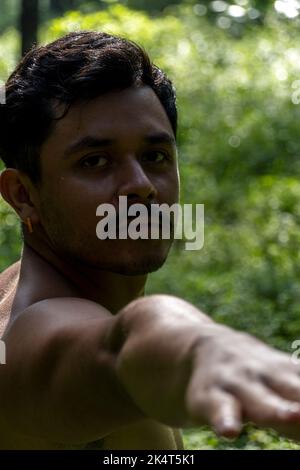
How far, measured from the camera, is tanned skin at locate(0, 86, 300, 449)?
4.23 feet

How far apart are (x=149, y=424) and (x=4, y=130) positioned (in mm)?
789

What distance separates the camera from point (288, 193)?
881 cm

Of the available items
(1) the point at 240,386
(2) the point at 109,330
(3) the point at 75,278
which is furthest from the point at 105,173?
(1) the point at 240,386

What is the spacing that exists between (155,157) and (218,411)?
4.19 feet

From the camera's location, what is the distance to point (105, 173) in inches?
91.7

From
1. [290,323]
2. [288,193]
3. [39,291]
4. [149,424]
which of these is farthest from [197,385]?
[288,193]

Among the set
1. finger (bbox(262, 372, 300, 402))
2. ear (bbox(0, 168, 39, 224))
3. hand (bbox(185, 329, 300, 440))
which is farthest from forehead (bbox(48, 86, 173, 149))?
finger (bbox(262, 372, 300, 402))

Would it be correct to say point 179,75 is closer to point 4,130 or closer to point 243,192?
point 243,192

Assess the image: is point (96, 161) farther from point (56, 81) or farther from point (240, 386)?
point (240, 386)

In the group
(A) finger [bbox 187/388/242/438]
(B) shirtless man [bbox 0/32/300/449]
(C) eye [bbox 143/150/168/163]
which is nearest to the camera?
(A) finger [bbox 187/388/242/438]

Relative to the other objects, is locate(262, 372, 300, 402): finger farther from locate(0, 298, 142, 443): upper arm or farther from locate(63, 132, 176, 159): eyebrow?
locate(63, 132, 176, 159): eyebrow

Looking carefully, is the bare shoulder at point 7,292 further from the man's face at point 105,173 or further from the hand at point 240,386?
the hand at point 240,386

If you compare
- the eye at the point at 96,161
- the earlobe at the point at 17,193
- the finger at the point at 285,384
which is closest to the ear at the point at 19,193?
the earlobe at the point at 17,193

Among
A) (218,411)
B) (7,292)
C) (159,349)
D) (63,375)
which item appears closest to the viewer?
(218,411)
